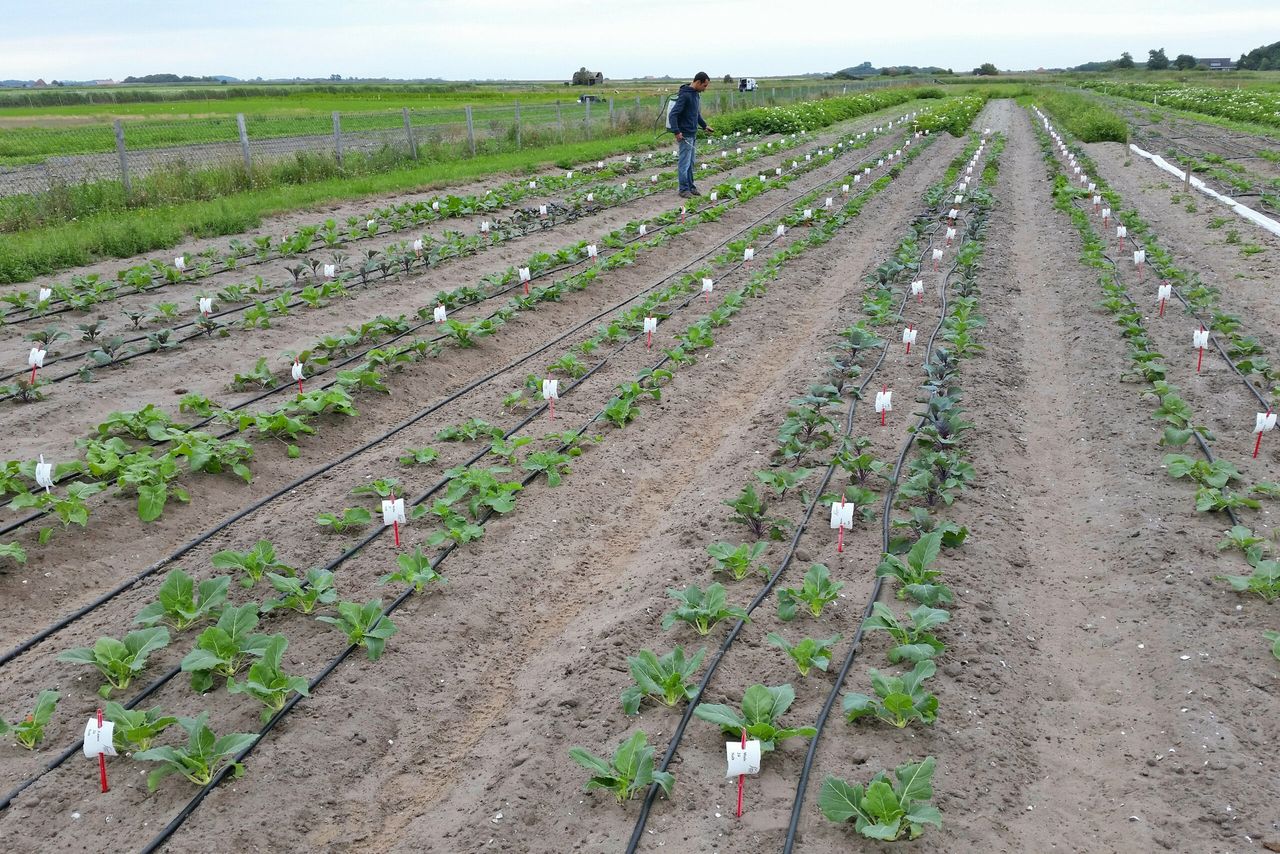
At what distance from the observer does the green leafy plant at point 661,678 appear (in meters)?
3.90

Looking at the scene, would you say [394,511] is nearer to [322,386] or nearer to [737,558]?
[737,558]

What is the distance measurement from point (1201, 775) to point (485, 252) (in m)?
10.6

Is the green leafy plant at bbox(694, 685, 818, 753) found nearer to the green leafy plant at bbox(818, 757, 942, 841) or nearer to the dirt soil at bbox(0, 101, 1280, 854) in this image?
the dirt soil at bbox(0, 101, 1280, 854)

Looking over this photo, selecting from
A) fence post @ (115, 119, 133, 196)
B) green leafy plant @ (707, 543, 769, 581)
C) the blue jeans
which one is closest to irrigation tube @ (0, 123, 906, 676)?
green leafy plant @ (707, 543, 769, 581)

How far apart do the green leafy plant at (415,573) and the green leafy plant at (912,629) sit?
2.12 metres

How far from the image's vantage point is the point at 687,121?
1641 cm

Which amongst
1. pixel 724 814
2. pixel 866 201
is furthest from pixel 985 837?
pixel 866 201

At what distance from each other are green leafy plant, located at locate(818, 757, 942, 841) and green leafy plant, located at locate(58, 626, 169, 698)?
115 inches

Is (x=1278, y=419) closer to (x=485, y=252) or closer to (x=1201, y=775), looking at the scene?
(x=1201, y=775)

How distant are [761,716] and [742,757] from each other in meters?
0.36

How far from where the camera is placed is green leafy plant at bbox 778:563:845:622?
177 inches

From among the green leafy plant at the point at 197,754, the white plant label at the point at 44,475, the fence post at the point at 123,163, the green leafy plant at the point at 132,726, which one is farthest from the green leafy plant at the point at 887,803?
the fence post at the point at 123,163

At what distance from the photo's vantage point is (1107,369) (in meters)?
7.88

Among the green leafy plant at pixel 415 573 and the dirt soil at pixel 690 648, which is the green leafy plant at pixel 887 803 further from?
the green leafy plant at pixel 415 573
